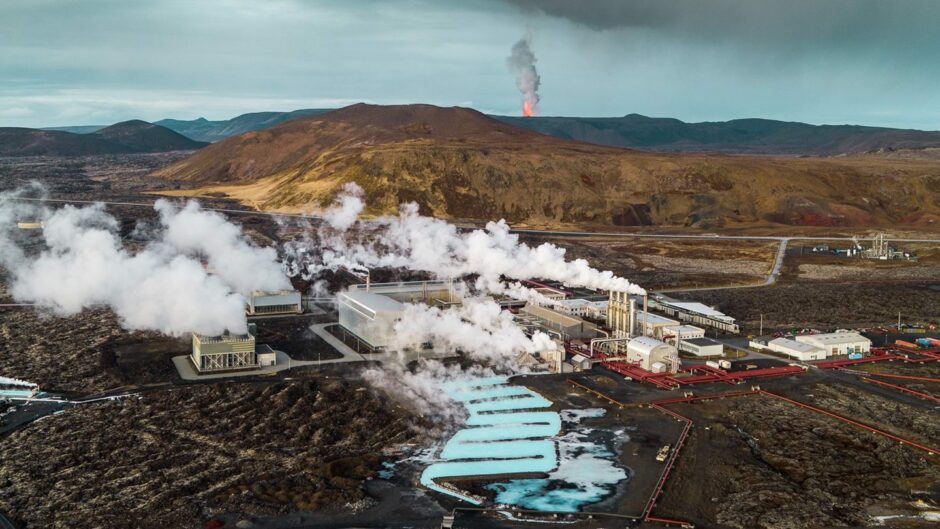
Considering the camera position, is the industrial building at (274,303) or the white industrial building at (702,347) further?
the industrial building at (274,303)

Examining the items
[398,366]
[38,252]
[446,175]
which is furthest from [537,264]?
A: [446,175]

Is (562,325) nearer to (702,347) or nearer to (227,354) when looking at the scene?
(702,347)

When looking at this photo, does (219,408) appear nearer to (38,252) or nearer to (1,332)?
(1,332)

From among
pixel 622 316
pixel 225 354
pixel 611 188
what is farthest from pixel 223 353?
pixel 611 188

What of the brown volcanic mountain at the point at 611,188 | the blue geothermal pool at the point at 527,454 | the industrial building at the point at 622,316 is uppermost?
the brown volcanic mountain at the point at 611,188

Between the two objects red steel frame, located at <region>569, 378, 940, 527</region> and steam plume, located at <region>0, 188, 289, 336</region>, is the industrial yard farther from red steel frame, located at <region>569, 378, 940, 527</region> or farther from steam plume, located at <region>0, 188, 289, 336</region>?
steam plume, located at <region>0, 188, 289, 336</region>

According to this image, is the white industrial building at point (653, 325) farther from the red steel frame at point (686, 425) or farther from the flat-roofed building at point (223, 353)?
the flat-roofed building at point (223, 353)

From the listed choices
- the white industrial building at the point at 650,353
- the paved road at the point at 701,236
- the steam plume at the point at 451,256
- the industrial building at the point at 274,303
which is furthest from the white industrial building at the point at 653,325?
the paved road at the point at 701,236
